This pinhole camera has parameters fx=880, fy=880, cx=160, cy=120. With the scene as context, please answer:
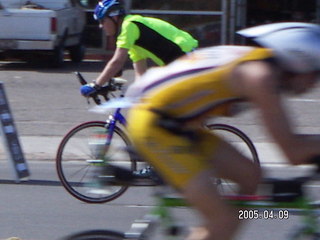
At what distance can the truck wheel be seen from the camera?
2022 centimetres

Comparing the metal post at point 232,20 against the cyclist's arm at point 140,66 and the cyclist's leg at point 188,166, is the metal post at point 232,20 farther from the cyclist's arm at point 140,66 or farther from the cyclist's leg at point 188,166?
the cyclist's leg at point 188,166

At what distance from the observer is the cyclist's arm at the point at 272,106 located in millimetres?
3686

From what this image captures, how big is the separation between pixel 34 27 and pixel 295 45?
1441cm

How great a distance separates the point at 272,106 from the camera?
3.69 m

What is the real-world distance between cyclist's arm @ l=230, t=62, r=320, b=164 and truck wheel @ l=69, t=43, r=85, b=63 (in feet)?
54.2

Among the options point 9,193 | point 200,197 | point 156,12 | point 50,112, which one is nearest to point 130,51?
point 9,193

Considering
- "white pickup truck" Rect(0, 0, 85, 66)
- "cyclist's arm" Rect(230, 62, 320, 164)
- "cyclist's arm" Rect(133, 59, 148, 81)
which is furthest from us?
"white pickup truck" Rect(0, 0, 85, 66)

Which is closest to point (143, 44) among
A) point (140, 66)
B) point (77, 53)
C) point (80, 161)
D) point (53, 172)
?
point (140, 66)

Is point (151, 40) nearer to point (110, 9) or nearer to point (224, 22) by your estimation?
point (110, 9)

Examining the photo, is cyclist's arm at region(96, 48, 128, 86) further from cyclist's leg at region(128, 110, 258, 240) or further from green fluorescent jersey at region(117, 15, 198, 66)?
cyclist's leg at region(128, 110, 258, 240)

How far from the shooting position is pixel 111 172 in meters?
4.13

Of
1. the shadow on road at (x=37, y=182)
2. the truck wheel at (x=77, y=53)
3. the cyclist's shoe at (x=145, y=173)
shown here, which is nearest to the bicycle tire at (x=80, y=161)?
the shadow on road at (x=37, y=182)

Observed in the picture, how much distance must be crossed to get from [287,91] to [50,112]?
9443 millimetres

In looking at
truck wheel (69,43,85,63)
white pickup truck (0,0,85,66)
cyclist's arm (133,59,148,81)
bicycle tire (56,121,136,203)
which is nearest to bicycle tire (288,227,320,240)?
bicycle tire (56,121,136,203)
